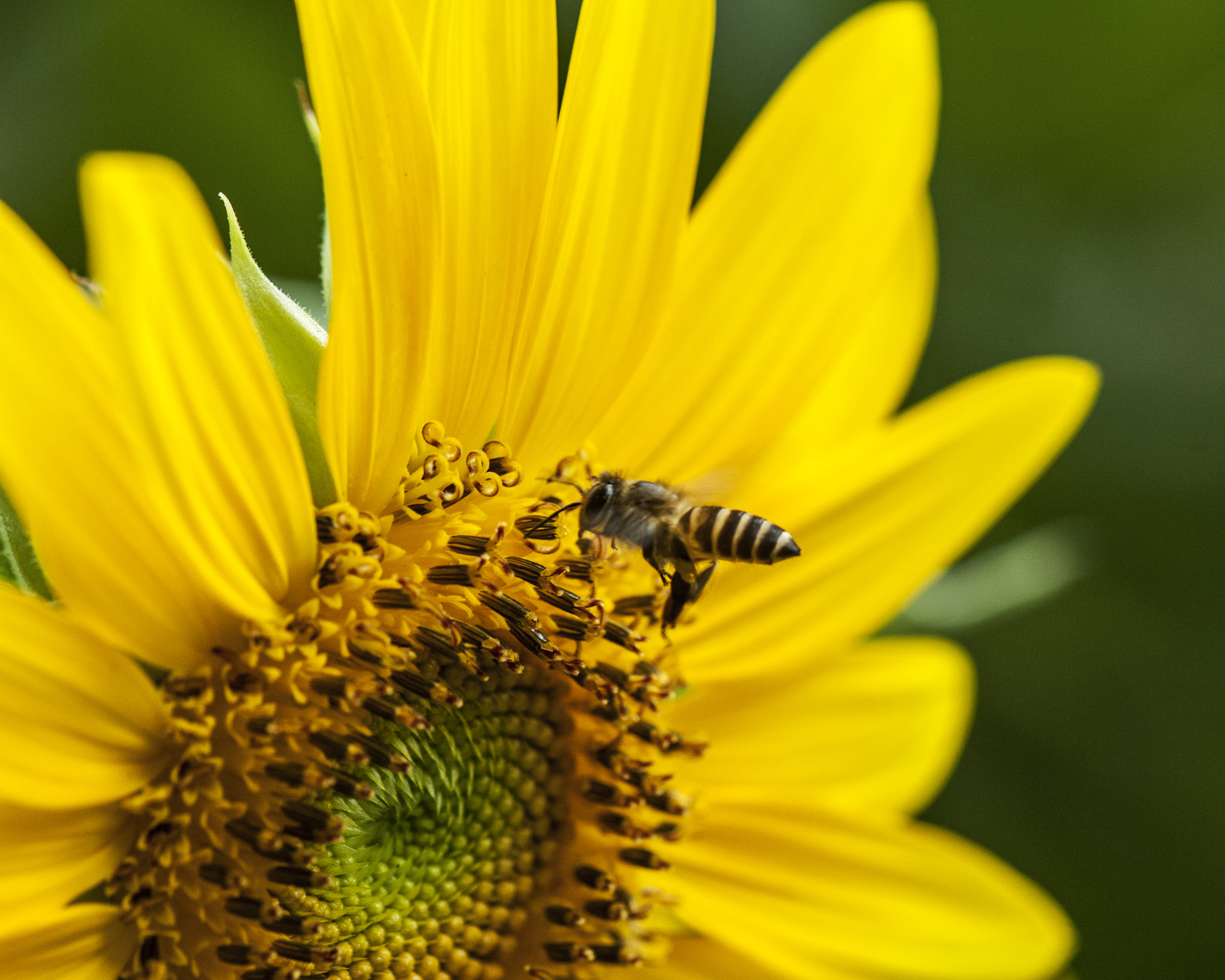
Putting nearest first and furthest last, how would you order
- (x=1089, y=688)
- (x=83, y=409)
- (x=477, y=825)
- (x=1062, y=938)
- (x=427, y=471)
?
(x=83, y=409) → (x=427, y=471) → (x=477, y=825) → (x=1062, y=938) → (x=1089, y=688)

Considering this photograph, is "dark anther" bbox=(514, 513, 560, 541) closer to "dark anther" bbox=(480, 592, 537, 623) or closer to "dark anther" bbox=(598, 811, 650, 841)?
"dark anther" bbox=(480, 592, 537, 623)

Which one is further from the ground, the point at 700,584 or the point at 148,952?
the point at 700,584

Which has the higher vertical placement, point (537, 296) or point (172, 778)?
point (537, 296)

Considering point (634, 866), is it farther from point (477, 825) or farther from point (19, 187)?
point (19, 187)

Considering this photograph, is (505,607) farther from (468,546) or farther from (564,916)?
(564,916)

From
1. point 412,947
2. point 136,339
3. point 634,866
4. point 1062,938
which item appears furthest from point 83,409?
point 1062,938

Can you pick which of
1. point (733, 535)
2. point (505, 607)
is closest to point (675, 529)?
point (733, 535)

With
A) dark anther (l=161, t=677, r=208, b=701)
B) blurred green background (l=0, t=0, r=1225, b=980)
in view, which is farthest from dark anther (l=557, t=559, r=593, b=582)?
blurred green background (l=0, t=0, r=1225, b=980)
